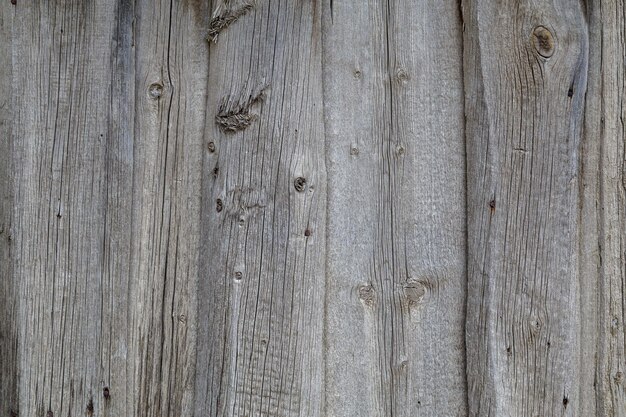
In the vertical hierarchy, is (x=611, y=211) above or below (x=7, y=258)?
above

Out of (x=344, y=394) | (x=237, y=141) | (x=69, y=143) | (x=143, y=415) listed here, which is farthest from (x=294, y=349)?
(x=69, y=143)

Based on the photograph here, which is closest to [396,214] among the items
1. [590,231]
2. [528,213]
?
[528,213]

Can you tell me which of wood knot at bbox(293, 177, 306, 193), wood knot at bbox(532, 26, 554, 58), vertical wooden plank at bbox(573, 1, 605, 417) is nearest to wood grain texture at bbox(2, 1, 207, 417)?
wood knot at bbox(293, 177, 306, 193)

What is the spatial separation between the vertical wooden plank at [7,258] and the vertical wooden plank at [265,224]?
482mm

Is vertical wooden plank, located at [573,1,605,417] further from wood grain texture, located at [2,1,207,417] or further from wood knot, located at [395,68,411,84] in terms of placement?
wood grain texture, located at [2,1,207,417]

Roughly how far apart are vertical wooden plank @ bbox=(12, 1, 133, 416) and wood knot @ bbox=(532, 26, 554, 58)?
1032 mm

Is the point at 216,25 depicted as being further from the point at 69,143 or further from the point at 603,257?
the point at 603,257

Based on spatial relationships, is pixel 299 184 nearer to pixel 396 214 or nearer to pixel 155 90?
pixel 396 214

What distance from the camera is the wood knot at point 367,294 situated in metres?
1.58

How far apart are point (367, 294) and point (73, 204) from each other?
0.80 m

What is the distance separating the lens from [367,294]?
62.3 inches

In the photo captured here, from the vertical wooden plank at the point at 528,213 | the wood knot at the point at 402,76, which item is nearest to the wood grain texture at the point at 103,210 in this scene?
the wood knot at the point at 402,76

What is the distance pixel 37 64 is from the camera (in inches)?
63.5

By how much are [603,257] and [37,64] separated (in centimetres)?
153
